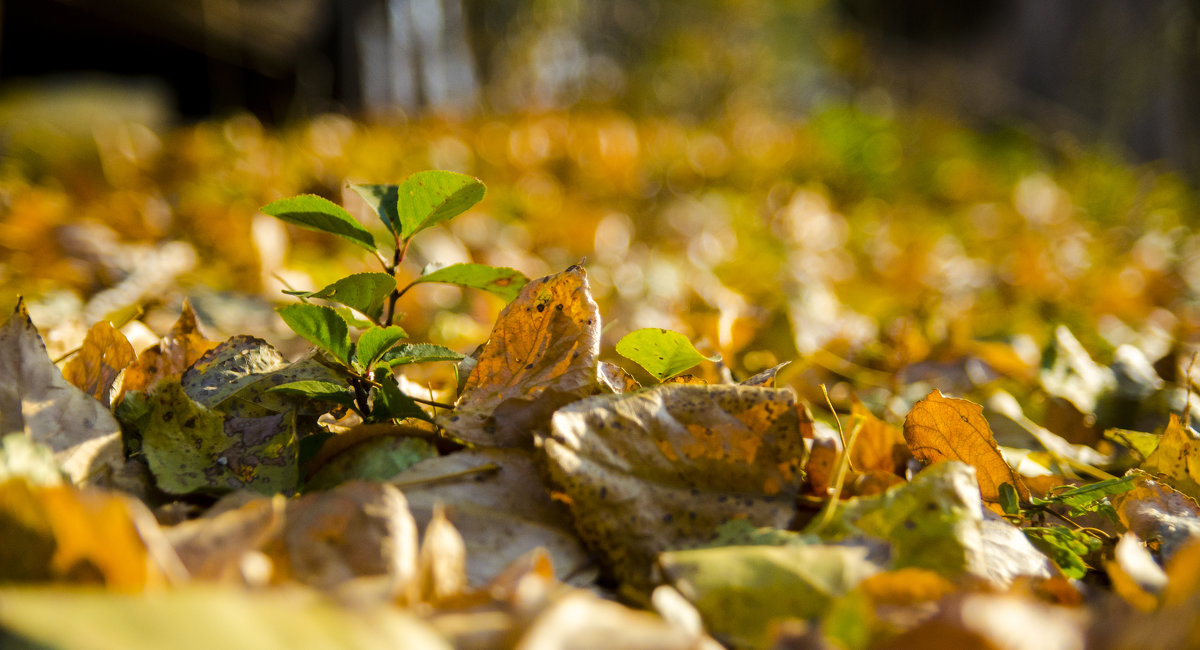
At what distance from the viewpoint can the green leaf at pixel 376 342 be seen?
0.61 metres

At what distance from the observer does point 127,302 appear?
4.30 ft

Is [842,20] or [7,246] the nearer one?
[7,246]

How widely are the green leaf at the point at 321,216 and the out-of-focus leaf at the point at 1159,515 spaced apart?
2.16 ft

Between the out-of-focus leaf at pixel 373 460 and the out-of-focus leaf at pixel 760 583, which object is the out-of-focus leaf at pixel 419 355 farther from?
the out-of-focus leaf at pixel 760 583

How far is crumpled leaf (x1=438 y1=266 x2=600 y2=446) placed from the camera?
62cm

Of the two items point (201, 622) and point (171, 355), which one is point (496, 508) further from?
point (171, 355)

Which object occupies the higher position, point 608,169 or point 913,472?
point 913,472

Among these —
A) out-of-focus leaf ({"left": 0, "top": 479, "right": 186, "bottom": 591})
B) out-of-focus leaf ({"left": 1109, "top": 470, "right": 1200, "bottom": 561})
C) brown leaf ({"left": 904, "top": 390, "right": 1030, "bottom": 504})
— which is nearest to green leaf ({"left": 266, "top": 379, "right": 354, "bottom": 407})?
out-of-focus leaf ({"left": 0, "top": 479, "right": 186, "bottom": 591})

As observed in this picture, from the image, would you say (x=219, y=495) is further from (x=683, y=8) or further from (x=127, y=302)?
(x=683, y=8)

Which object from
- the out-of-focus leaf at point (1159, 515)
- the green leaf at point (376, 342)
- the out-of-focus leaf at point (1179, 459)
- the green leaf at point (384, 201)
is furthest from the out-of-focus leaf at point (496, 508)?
the out-of-focus leaf at point (1179, 459)

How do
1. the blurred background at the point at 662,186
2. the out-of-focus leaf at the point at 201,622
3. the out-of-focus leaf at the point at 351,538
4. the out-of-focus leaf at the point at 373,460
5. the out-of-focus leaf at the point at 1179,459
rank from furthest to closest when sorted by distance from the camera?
the blurred background at the point at 662,186 < the out-of-focus leaf at the point at 1179,459 < the out-of-focus leaf at the point at 373,460 < the out-of-focus leaf at the point at 351,538 < the out-of-focus leaf at the point at 201,622

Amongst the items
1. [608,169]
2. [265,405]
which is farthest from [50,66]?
[265,405]

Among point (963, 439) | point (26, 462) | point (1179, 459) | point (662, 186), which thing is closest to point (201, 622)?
point (26, 462)

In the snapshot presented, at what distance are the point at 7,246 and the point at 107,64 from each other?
178 inches
